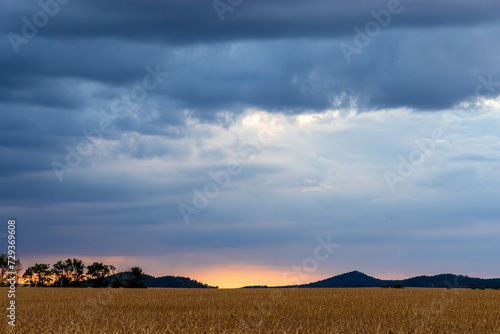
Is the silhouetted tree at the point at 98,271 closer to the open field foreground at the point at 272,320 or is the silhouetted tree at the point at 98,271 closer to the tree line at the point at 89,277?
the tree line at the point at 89,277

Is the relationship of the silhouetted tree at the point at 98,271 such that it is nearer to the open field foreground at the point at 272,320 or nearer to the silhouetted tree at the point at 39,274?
the silhouetted tree at the point at 39,274

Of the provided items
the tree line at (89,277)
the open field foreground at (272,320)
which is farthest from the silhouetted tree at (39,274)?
the open field foreground at (272,320)

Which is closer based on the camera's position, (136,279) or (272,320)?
(272,320)

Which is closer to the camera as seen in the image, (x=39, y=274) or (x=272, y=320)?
(x=272, y=320)

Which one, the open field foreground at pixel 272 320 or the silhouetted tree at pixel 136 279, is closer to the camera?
the open field foreground at pixel 272 320

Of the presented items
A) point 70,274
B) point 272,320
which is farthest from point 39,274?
point 272,320

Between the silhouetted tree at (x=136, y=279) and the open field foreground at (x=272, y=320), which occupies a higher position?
the silhouetted tree at (x=136, y=279)

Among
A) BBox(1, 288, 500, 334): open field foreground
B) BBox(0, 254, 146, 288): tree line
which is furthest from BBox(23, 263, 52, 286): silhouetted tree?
BBox(1, 288, 500, 334): open field foreground

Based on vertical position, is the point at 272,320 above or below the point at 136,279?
below

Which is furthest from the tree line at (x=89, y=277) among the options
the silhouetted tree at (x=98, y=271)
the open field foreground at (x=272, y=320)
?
the open field foreground at (x=272, y=320)

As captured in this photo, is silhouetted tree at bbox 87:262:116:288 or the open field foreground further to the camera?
silhouetted tree at bbox 87:262:116:288

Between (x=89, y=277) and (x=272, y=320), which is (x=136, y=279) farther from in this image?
(x=272, y=320)

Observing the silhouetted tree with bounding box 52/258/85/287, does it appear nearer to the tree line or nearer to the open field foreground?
the tree line

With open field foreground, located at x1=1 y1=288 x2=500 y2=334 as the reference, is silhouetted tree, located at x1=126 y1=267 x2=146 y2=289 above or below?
above
